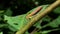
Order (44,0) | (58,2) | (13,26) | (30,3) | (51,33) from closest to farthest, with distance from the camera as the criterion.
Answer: (58,2)
(13,26)
(51,33)
(44,0)
(30,3)

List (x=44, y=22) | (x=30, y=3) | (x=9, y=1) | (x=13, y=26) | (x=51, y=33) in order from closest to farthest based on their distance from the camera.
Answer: (x=13, y=26)
(x=51, y=33)
(x=44, y=22)
(x=30, y=3)
(x=9, y=1)

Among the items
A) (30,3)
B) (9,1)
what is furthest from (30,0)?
(9,1)

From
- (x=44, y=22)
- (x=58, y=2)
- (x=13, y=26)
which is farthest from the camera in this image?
(x=44, y=22)

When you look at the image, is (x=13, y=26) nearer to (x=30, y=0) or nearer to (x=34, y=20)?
(x=34, y=20)

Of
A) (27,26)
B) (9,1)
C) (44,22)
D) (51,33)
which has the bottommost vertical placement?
(27,26)

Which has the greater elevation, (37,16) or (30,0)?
(30,0)

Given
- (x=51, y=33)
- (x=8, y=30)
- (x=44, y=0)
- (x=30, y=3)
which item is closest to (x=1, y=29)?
(x=8, y=30)

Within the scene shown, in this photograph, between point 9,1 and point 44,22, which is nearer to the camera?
point 44,22

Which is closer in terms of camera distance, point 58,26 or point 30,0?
point 58,26

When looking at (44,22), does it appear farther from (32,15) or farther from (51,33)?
(32,15)
